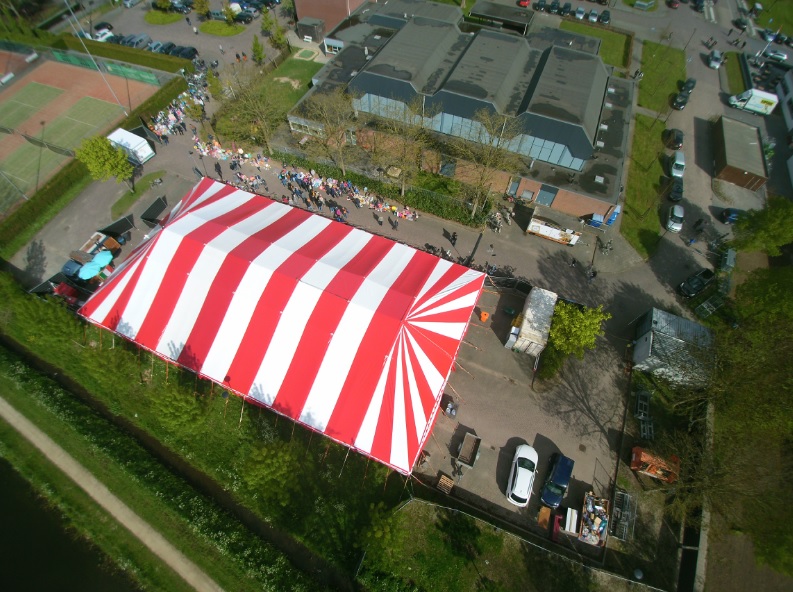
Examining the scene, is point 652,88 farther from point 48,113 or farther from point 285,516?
point 48,113

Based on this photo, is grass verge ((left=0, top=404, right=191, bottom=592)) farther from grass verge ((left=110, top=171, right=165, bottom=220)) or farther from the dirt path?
grass verge ((left=110, top=171, right=165, bottom=220))

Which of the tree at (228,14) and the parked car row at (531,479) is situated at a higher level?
the tree at (228,14)

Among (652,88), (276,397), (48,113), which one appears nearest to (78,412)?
(276,397)

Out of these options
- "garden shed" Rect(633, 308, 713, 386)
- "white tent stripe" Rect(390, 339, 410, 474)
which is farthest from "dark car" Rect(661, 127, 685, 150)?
"white tent stripe" Rect(390, 339, 410, 474)

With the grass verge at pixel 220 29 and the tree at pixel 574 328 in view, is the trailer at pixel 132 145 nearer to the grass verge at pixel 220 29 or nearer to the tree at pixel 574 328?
the grass verge at pixel 220 29

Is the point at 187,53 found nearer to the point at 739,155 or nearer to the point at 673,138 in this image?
the point at 673,138

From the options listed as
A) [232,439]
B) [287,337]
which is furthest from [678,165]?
[232,439]

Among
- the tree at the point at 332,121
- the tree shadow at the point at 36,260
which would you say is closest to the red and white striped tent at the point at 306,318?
the tree shadow at the point at 36,260
